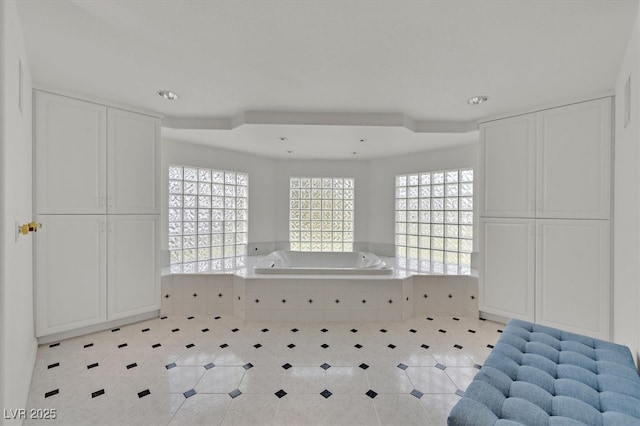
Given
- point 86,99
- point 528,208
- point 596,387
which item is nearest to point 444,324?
point 528,208

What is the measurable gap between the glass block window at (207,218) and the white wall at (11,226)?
74.7 inches

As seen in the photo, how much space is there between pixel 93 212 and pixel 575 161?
4643 millimetres

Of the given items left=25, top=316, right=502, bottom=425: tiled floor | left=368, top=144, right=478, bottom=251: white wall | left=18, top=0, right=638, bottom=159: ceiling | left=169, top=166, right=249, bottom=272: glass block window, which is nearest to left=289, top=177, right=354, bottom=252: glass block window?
left=368, top=144, right=478, bottom=251: white wall

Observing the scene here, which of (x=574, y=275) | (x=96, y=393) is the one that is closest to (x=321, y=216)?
(x=574, y=275)

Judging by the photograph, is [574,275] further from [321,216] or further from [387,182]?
[321,216]

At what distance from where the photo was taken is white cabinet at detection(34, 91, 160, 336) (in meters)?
2.44

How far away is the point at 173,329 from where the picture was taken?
2867mm

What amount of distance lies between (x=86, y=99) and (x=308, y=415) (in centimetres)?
329

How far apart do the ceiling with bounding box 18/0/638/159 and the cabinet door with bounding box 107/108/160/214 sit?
207 mm

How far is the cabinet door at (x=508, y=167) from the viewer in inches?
111

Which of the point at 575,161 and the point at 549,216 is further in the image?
the point at 549,216

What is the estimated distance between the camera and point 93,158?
2.65m

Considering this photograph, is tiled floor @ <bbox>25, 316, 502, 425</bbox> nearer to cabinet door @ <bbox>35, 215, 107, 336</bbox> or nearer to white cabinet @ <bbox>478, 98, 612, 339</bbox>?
cabinet door @ <bbox>35, 215, 107, 336</bbox>

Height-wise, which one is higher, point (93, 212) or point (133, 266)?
point (93, 212)
